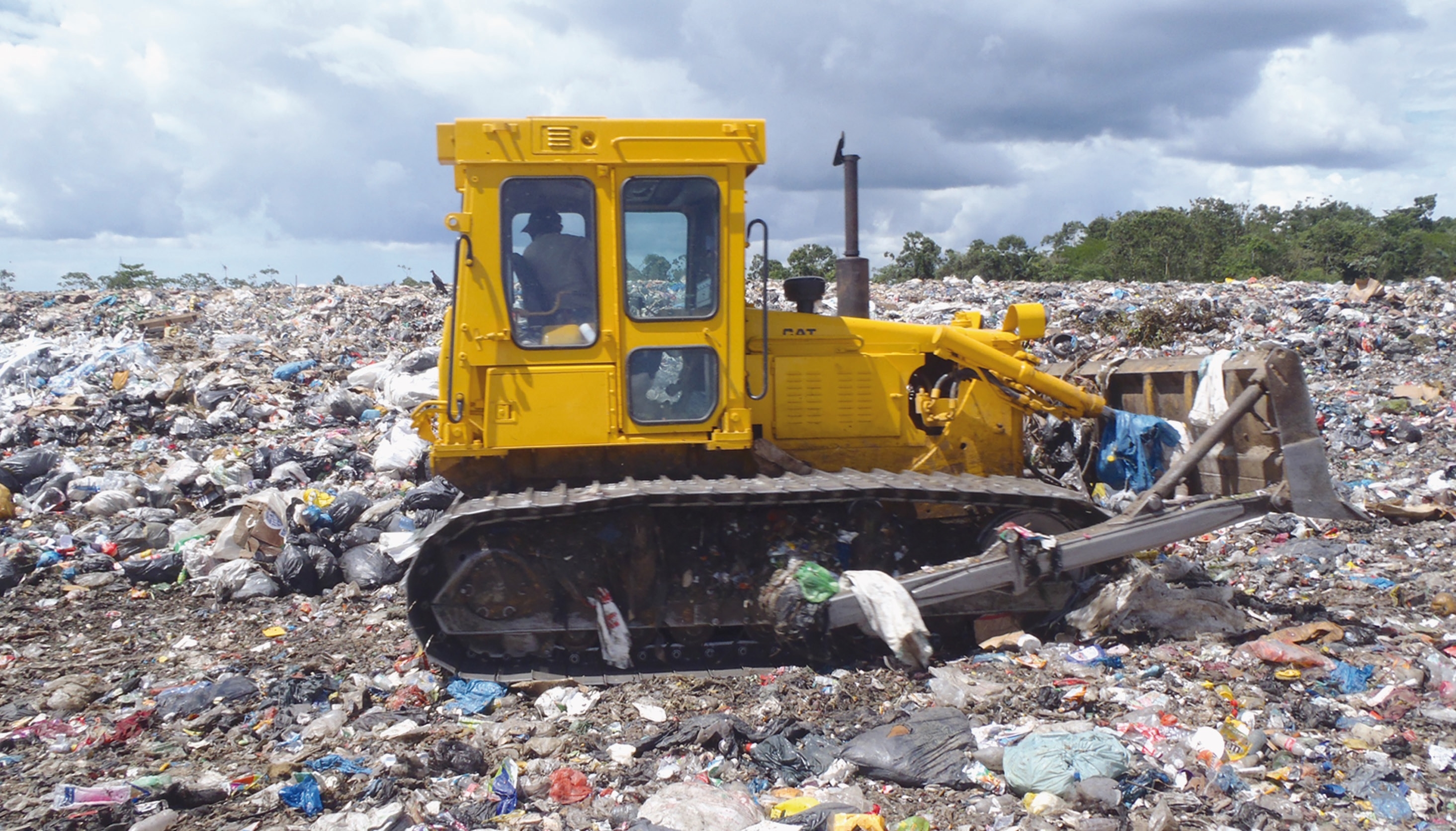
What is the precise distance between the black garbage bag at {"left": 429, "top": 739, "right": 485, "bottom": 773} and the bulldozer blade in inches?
138

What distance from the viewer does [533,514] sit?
13.8 ft

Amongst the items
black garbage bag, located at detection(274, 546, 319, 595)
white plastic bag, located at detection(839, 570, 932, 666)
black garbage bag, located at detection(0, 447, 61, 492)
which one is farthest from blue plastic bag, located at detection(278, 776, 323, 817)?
black garbage bag, located at detection(0, 447, 61, 492)

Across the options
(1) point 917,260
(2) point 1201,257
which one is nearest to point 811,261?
(1) point 917,260

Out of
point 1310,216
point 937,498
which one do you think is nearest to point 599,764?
point 937,498

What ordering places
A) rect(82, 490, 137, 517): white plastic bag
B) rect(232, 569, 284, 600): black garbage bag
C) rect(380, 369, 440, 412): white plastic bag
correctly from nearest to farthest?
rect(232, 569, 284, 600): black garbage bag < rect(82, 490, 137, 517): white plastic bag < rect(380, 369, 440, 412): white plastic bag

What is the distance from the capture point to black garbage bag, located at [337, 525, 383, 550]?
20.7 feet

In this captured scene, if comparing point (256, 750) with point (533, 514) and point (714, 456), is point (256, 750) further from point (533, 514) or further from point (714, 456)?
point (714, 456)

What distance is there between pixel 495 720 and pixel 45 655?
269 cm

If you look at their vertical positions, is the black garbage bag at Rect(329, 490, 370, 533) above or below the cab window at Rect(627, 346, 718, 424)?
below

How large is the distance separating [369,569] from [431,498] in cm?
107

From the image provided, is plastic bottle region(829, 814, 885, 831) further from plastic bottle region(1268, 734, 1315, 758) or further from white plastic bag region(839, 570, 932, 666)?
plastic bottle region(1268, 734, 1315, 758)

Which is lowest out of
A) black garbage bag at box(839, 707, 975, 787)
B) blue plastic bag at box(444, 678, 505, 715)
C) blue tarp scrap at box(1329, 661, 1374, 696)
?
blue plastic bag at box(444, 678, 505, 715)

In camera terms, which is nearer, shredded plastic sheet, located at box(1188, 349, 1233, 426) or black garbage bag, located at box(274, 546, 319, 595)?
shredded plastic sheet, located at box(1188, 349, 1233, 426)

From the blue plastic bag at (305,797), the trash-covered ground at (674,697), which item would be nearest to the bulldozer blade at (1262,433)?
the trash-covered ground at (674,697)
